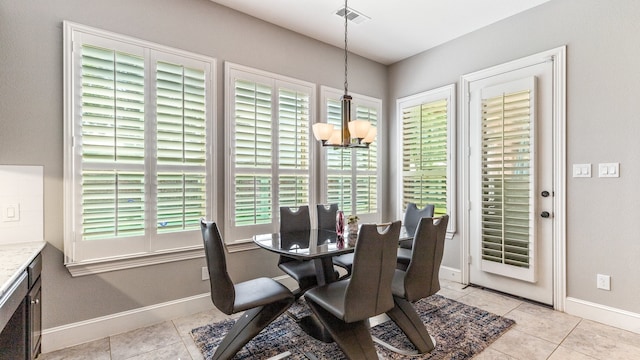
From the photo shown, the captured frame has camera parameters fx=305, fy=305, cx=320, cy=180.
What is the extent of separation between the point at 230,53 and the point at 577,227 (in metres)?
3.73

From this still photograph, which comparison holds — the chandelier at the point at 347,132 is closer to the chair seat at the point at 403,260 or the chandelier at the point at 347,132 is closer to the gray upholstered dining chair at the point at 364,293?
the gray upholstered dining chair at the point at 364,293

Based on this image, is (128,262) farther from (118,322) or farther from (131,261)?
(118,322)

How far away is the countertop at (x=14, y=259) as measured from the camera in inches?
A: 56.6

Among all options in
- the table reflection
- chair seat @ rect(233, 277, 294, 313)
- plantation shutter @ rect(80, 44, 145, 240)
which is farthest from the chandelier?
plantation shutter @ rect(80, 44, 145, 240)

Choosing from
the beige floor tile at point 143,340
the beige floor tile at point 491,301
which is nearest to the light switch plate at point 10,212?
the beige floor tile at point 143,340

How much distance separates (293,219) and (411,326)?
4.81 feet

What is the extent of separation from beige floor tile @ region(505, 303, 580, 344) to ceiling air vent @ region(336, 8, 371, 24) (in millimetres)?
3277

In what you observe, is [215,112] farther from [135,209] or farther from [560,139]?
[560,139]

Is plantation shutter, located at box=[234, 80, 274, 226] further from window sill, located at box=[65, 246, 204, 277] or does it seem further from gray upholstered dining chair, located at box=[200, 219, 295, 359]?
gray upholstered dining chair, located at box=[200, 219, 295, 359]

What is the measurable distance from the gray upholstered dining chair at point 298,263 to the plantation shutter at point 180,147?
2.63ft

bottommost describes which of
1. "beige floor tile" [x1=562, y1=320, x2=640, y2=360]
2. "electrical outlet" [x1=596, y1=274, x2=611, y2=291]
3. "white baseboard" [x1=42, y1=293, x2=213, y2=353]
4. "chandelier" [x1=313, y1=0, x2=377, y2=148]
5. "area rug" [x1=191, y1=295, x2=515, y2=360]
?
"beige floor tile" [x1=562, y1=320, x2=640, y2=360]

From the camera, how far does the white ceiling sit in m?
3.01

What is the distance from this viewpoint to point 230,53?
3.10 m

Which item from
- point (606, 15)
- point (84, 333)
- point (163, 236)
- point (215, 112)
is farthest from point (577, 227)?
point (84, 333)
